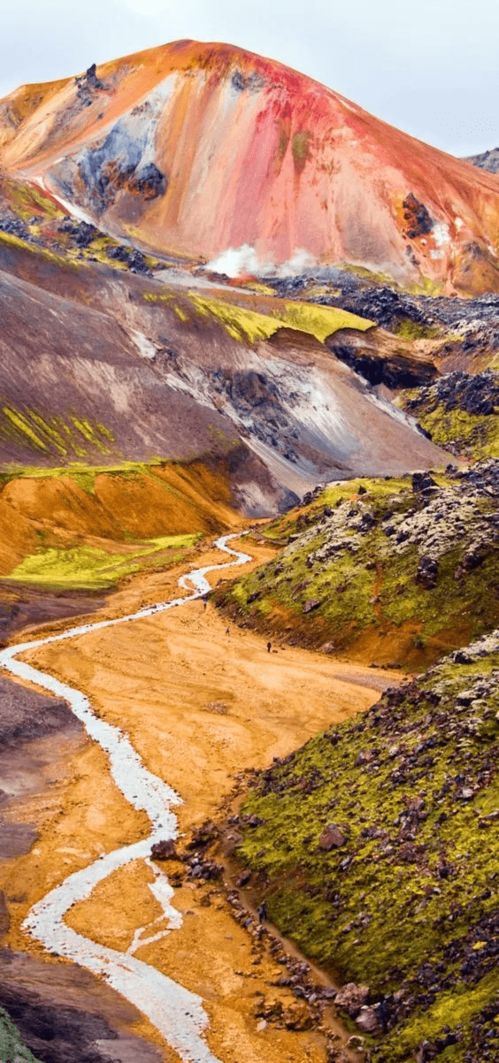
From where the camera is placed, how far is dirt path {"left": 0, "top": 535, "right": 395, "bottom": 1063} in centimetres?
2875

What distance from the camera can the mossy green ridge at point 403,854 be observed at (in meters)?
25.2

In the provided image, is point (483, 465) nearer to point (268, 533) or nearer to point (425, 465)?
point (268, 533)

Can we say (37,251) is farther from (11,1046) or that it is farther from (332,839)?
(11,1046)

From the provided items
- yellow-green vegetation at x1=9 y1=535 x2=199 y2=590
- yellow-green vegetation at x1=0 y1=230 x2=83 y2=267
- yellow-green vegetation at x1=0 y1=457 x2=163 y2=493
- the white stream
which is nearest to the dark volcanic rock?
the white stream

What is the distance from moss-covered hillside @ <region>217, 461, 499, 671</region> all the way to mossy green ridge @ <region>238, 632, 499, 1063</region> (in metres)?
22.3

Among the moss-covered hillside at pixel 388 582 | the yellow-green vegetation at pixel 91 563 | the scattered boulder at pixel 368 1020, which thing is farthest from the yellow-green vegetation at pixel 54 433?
the scattered boulder at pixel 368 1020

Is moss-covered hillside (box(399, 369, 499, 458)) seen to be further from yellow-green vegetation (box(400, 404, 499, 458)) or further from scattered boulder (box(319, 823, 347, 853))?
scattered boulder (box(319, 823, 347, 853))

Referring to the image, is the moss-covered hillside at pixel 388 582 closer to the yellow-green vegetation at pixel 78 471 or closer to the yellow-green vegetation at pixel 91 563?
the yellow-green vegetation at pixel 91 563

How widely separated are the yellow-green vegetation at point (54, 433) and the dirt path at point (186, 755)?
39.1 metres

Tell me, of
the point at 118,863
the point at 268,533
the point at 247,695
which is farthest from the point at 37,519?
the point at 118,863

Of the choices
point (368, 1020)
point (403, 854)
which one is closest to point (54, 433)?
point (403, 854)

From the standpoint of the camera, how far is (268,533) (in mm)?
113062

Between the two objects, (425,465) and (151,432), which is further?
(425,465)

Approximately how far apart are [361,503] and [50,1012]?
2470 inches
